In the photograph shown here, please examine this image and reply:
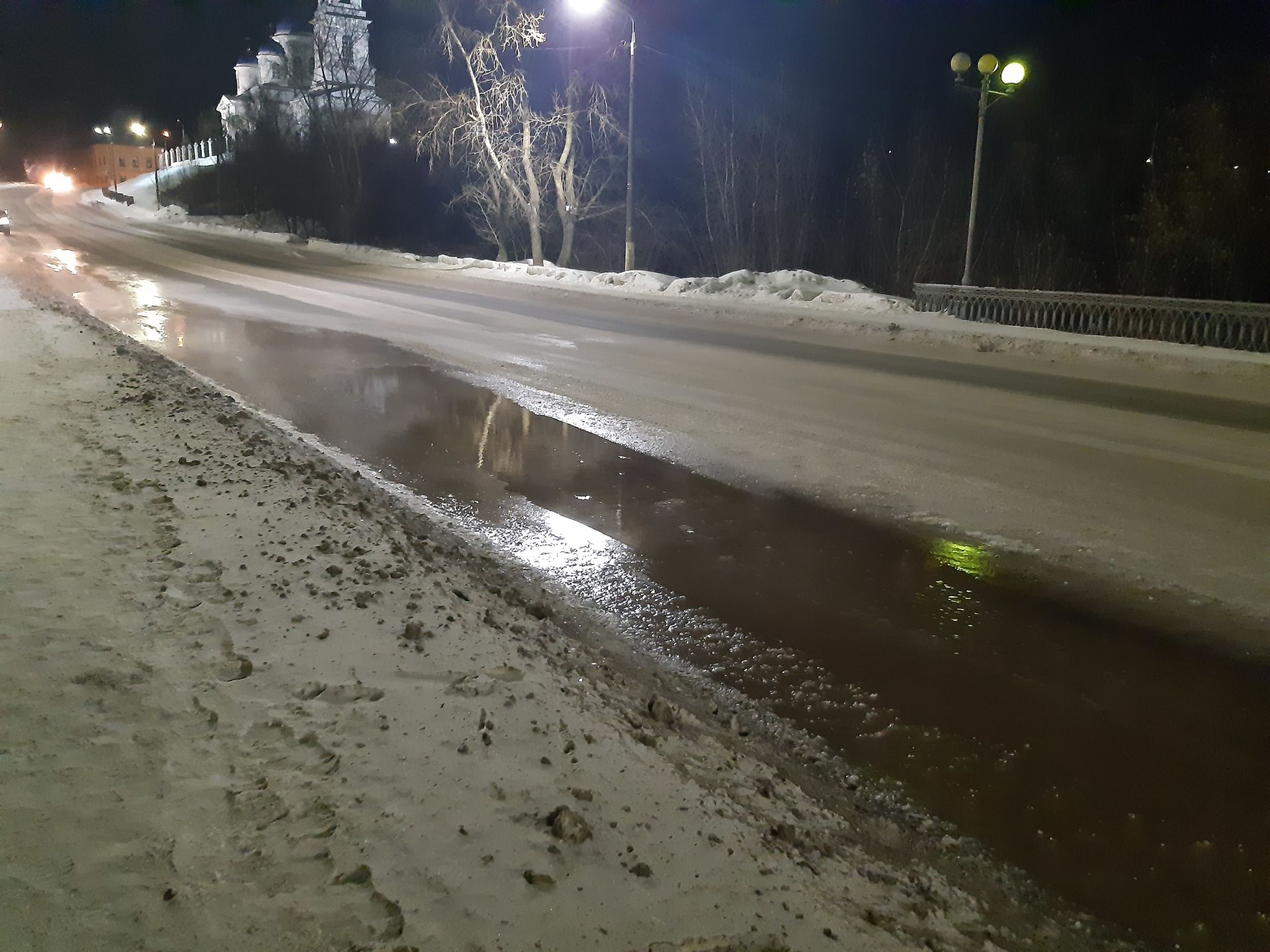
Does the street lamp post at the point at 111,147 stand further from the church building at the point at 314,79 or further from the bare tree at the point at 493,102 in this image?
the bare tree at the point at 493,102

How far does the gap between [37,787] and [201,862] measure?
82 centimetres

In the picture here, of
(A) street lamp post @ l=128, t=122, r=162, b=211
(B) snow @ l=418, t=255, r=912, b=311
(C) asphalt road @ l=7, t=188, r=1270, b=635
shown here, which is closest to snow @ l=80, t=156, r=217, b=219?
(A) street lamp post @ l=128, t=122, r=162, b=211

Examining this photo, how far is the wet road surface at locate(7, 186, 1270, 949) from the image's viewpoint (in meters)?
3.71

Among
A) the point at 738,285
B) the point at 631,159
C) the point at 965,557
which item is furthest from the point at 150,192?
the point at 965,557

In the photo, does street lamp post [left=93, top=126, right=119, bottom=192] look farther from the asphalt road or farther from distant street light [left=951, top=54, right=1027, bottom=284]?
distant street light [left=951, top=54, right=1027, bottom=284]

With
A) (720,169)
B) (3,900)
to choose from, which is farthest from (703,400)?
(720,169)

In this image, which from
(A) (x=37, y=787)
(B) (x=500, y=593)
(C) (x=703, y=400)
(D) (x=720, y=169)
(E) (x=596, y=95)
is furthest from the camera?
(D) (x=720, y=169)

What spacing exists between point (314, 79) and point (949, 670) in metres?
66.4

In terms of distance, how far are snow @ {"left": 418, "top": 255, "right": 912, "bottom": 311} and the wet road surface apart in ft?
45.8

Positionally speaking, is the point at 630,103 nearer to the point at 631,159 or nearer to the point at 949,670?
the point at 631,159

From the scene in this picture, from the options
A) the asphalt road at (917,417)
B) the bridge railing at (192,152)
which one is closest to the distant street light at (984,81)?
the asphalt road at (917,417)

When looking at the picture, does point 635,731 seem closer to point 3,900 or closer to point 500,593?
point 500,593

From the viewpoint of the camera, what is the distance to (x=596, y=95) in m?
34.9

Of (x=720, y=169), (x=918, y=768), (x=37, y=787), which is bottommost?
(x=918, y=768)
